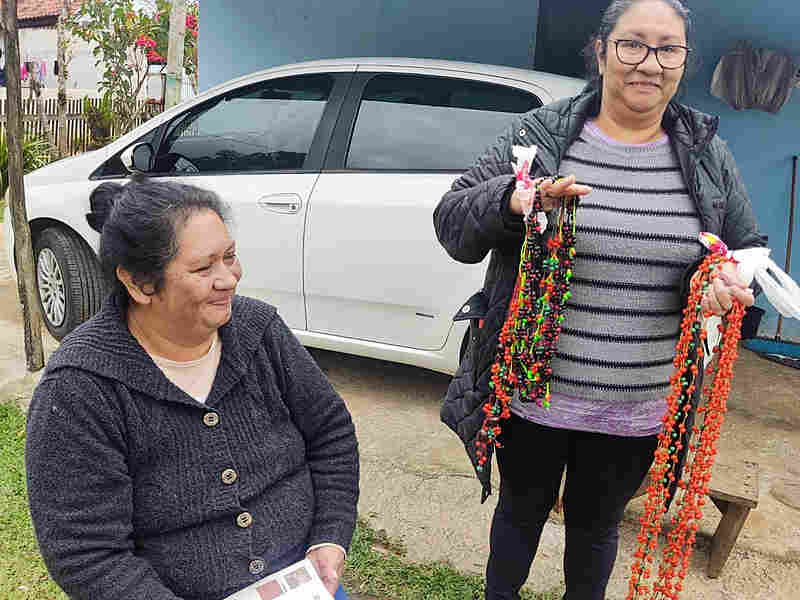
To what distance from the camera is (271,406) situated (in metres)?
1.95

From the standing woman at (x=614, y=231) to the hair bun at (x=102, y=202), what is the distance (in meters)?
0.78

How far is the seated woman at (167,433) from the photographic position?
169 cm

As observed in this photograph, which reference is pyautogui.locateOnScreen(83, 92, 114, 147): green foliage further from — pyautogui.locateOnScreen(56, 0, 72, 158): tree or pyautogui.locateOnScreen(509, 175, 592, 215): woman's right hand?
pyautogui.locateOnScreen(509, 175, 592, 215): woman's right hand

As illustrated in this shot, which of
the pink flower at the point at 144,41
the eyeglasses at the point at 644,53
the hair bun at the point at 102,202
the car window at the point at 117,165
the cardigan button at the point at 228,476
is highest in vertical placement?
the pink flower at the point at 144,41

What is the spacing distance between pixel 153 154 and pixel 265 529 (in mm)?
3200

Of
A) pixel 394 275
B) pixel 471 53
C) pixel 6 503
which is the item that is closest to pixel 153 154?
pixel 394 275

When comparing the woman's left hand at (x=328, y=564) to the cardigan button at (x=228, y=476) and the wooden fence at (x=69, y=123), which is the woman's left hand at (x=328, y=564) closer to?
the cardigan button at (x=228, y=476)

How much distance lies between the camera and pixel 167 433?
178cm

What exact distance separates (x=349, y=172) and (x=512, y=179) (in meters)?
2.37

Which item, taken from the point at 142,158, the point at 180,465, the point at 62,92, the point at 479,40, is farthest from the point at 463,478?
the point at 62,92

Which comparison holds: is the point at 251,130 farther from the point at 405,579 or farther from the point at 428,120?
the point at 405,579

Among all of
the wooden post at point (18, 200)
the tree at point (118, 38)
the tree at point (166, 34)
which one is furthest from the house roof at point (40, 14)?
the wooden post at point (18, 200)

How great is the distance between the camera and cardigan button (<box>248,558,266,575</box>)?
185 centimetres

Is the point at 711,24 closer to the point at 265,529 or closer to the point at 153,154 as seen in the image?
the point at 153,154
